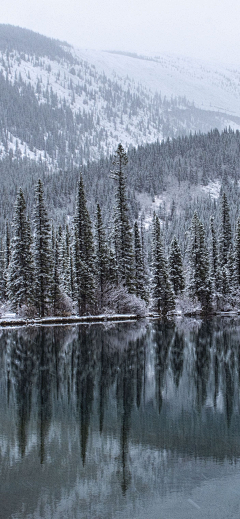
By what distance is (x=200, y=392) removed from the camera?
20.2 meters

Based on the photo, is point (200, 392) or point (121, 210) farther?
point (121, 210)

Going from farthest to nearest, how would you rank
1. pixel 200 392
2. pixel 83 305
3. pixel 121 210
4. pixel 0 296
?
pixel 0 296
pixel 121 210
pixel 83 305
pixel 200 392

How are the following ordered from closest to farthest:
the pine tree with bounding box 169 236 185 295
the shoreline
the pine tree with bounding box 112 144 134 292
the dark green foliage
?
the shoreline → the dark green foliage → the pine tree with bounding box 112 144 134 292 → the pine tree with bounding box 169 236 185 295

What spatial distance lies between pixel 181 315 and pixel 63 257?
25.9 m

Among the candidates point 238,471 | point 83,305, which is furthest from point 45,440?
point 83,305

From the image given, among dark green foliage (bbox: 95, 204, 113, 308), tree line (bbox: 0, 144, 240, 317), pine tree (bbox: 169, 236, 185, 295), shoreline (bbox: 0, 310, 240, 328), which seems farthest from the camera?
pine tree (bbox: 169, 236, 185, 295)

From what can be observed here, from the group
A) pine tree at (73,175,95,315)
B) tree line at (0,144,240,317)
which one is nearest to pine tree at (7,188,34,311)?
tree line at (0,144,240,317)

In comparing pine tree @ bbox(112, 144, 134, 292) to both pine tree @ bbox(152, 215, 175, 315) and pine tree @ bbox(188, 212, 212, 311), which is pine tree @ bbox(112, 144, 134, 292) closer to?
pine tree @ bbox(152, 215, 175, 315)

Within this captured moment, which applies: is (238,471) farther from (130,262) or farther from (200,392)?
(130,262)

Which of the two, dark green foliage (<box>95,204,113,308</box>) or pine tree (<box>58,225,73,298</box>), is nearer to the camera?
dark green foliage (<box>95,204,113,308</box>)

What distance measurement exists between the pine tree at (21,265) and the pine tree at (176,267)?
1019 inches

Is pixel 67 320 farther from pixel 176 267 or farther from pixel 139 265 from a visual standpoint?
pixel 176 267

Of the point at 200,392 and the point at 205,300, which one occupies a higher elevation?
the point at 205,300

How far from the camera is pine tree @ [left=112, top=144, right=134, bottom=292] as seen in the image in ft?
212
